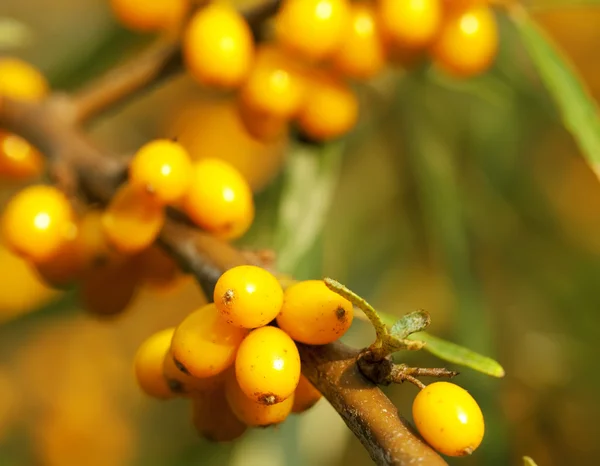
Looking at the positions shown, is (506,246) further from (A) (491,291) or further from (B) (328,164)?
(B) (328,164)

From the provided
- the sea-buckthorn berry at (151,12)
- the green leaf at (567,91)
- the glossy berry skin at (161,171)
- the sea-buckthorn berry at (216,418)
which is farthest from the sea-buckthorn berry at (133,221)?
the green leaf at (567,91)

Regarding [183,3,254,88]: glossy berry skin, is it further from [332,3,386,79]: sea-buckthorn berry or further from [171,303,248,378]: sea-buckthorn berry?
[171,303,248,378]: sea-buckthorn berry

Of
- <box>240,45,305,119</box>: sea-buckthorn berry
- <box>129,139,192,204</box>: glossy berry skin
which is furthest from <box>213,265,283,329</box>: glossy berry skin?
<box>240,45,305,119</box>: sea-buckthorn berry

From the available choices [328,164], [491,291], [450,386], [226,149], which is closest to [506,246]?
[491,291]

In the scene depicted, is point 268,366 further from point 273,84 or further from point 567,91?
point 567,91

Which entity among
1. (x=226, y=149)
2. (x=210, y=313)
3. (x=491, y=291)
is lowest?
(x=226, y=149)
